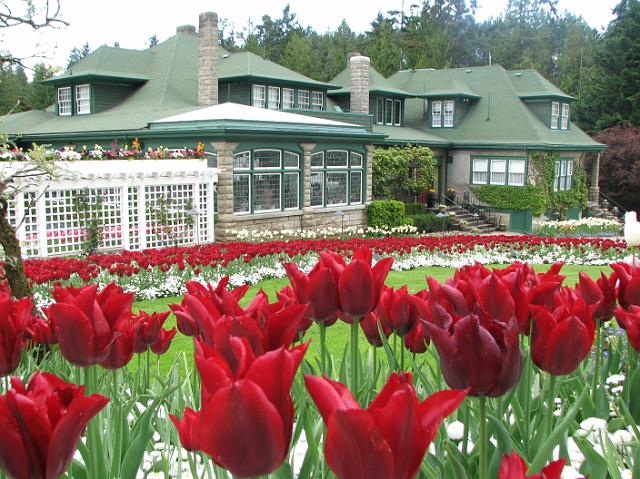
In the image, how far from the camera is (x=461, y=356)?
1.70m

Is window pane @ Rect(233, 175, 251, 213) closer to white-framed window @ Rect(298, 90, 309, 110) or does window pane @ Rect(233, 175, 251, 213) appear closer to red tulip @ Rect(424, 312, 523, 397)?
white-framed window @ Rect(298, 90, 309, 110)

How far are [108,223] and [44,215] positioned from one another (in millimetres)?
1941

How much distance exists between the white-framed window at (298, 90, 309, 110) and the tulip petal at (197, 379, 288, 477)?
29.9 meters

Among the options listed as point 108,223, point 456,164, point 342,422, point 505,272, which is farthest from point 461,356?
point 456,164

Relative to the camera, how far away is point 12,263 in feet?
16.6

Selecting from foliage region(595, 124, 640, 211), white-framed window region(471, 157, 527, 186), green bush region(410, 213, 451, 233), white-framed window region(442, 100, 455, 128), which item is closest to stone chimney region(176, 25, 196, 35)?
white-framed window region(442, 100, 455, 128)

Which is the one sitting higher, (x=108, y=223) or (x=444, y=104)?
(x=444, y=104)

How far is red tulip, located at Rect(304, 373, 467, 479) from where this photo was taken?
1.13m

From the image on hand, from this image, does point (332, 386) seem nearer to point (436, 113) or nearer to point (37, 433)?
point (37, 433)

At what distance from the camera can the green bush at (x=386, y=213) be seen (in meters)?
26.8

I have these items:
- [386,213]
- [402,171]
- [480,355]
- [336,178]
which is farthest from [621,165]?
[480,355]

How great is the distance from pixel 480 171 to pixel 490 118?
2989 mm

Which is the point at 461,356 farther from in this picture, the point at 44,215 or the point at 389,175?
the point at 389,175

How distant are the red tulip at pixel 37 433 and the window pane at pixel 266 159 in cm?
2111
